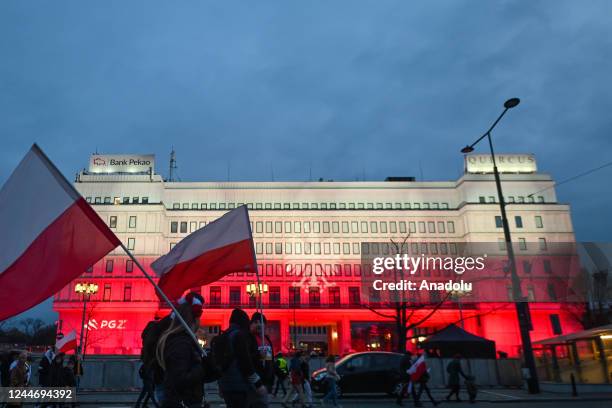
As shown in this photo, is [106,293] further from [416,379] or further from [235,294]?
[416,379]

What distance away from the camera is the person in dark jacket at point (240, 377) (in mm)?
6012

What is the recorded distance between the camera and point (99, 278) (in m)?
58.2

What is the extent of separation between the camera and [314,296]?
60.0 m

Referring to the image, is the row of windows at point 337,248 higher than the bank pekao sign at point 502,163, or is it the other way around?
the bank pekao sign at point 502,163

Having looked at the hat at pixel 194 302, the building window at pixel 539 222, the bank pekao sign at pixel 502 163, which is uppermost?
the bank pekao sign at pixel 502 163

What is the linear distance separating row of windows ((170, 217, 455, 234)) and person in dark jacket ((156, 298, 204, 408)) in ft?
188

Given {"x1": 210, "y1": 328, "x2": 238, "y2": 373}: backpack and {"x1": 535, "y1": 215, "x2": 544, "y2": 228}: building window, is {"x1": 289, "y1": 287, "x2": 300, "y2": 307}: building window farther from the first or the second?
{"x1": 210, "y1": 328, "x2": 238, "y2": 373}: backpack

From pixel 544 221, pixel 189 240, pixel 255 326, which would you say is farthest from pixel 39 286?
pixel 544 221

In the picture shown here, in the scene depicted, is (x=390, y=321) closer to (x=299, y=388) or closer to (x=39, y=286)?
(x=299, y=388)

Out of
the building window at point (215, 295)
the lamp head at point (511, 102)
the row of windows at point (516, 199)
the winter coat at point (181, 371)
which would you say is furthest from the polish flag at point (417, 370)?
the row of windows at point (516, 199)

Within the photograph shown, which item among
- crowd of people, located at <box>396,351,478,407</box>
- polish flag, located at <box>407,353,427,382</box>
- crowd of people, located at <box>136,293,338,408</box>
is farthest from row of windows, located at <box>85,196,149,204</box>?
crowd of people, located at <box>136,293,338,408</box>

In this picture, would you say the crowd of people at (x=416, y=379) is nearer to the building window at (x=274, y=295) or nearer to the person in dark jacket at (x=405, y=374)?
the person in dark jacket at (x=405, y=374)

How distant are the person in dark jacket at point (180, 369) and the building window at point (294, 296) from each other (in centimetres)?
5510

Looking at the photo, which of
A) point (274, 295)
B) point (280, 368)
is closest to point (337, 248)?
point (274, 295)
